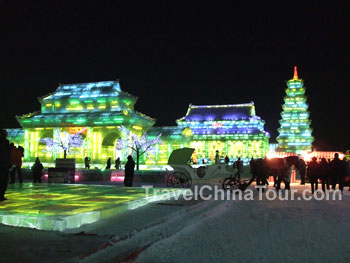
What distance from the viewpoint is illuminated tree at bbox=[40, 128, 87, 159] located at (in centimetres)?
5050

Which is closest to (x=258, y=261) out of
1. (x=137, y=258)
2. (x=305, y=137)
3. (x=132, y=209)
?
(x=137, y=258)

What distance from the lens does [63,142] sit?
167 feet

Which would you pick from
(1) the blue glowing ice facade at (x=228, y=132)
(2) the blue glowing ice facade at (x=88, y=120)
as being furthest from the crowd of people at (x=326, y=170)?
(1) the blue glowing ice facade at (x=228, y=132)

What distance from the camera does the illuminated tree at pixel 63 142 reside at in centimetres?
5050

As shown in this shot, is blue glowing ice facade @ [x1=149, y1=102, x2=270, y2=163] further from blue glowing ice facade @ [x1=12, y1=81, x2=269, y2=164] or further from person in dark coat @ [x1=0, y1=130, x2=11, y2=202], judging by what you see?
person in dark coat @ [x1=0, y1=130, x2=11, y2=202]

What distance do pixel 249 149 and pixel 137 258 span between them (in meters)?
77.5

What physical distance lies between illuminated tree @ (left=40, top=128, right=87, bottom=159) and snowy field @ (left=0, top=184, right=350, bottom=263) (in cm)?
4308

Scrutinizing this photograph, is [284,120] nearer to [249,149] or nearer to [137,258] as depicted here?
[249,149]

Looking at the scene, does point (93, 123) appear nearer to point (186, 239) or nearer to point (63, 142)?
point (63, 142)

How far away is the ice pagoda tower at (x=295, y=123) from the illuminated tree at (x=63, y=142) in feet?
118

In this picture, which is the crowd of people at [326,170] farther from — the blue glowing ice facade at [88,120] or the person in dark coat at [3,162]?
the blue glowing ice facade at [88,120]

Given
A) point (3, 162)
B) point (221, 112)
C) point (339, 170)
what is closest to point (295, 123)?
point (221, 112)

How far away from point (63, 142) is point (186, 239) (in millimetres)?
46663

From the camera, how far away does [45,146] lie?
54344 millimetres
